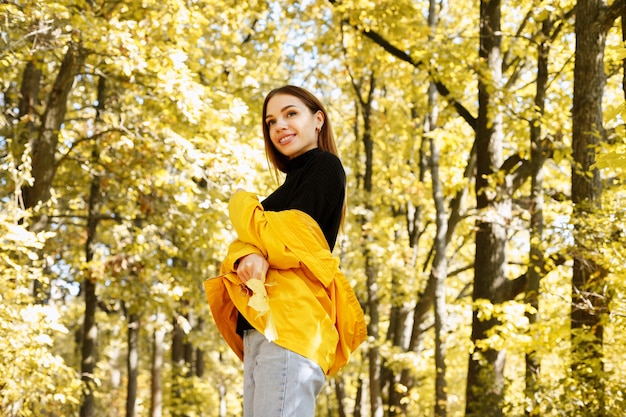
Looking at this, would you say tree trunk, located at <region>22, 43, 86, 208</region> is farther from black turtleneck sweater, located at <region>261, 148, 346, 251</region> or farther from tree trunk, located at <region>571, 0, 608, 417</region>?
black turtleneck sweater, located at <region>261, 148, 346, 251</region>

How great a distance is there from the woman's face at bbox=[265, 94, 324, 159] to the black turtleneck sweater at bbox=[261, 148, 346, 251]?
0.13 m

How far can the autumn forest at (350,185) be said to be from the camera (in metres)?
6.96

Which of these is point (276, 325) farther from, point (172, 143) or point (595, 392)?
point (172, 143)

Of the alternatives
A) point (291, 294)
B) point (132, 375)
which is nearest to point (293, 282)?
point (291, 294)

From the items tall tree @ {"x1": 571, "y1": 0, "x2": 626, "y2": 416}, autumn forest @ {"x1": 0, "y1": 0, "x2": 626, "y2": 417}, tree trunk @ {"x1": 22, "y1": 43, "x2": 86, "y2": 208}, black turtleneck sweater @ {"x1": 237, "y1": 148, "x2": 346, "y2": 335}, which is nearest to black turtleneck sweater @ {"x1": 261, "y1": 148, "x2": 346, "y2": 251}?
black turtleneck sweater @ {"x1": 237, "y1": 148, "x2": 346, "y2": 335}

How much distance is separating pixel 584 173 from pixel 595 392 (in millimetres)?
2330

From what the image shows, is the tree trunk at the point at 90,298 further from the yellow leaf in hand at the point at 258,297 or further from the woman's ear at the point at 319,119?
the yellow leaf in hand at the point at 258,297

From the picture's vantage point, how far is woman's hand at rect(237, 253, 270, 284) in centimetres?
284

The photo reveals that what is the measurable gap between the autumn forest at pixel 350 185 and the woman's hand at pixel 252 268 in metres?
1.36

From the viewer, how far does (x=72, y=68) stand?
948 cm

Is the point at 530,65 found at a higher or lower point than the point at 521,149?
higher

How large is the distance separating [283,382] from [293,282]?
1.19 feet

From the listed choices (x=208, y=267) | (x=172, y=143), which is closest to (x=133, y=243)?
(x=208, y=267)

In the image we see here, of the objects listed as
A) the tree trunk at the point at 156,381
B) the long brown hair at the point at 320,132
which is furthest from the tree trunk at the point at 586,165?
the tree trunk at the point at 156,381
